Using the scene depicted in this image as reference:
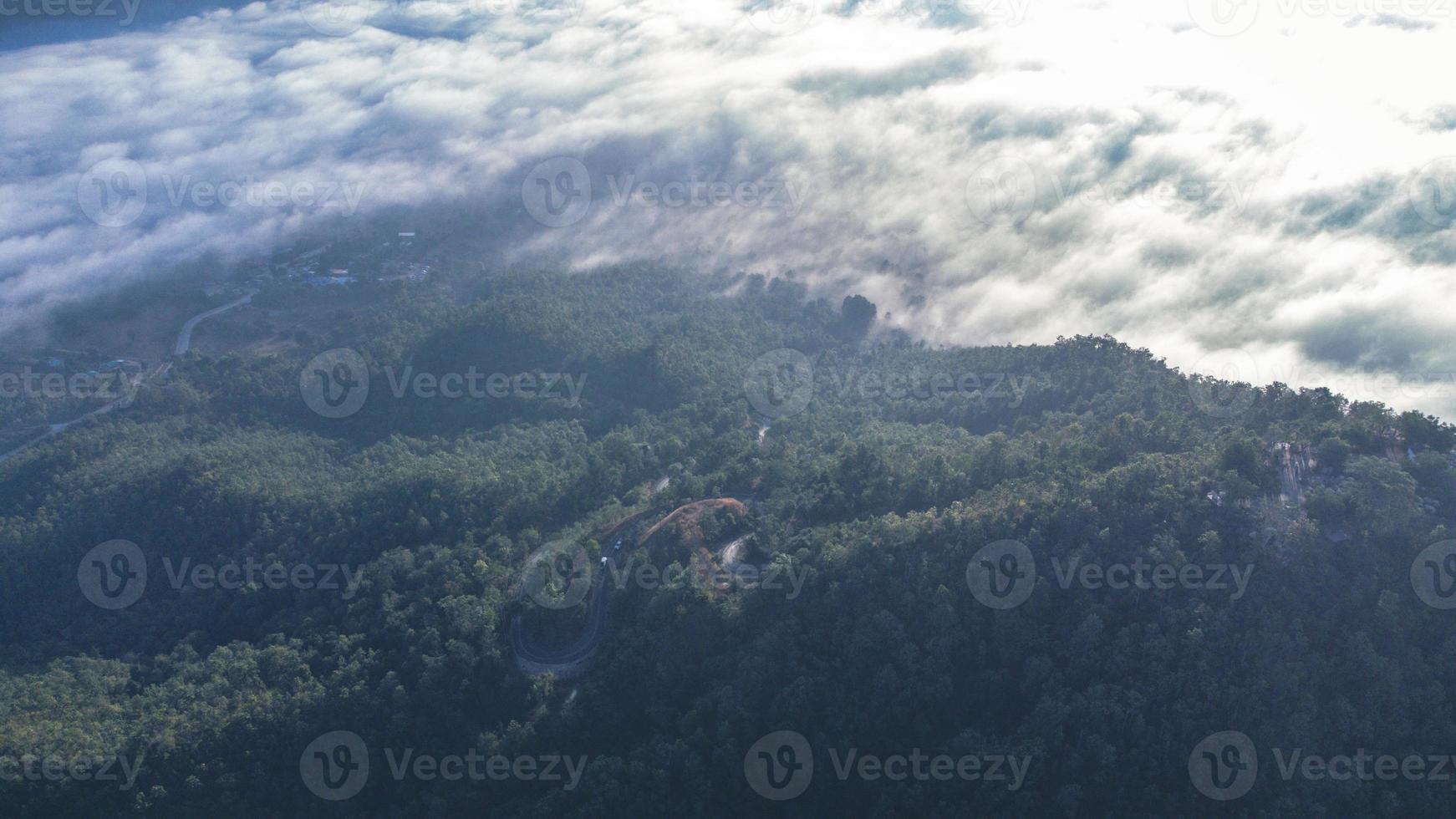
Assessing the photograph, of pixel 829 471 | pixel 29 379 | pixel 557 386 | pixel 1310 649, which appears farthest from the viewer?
pixel 29 379

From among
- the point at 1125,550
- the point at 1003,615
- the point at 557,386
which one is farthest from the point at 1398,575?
the point at 557,386

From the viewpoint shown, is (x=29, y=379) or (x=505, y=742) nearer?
(x=505, y=742)

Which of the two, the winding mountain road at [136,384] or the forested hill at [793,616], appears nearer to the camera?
the forested hill at [793,616]

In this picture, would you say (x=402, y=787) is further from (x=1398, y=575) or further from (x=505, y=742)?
(x=1398, y=575)

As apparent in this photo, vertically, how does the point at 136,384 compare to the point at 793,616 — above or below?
above

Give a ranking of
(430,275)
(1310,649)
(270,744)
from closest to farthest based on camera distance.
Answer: (1310,649)
(270,744)
(430,275)

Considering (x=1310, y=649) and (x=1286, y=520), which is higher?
(x=1286, y=520)

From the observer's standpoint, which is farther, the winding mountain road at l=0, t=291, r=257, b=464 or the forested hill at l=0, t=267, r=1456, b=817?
the winding mountain road at l=0, t=291, r=257, b=464

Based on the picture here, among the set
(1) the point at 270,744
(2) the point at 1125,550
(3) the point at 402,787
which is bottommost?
(3) the point at 402,787
